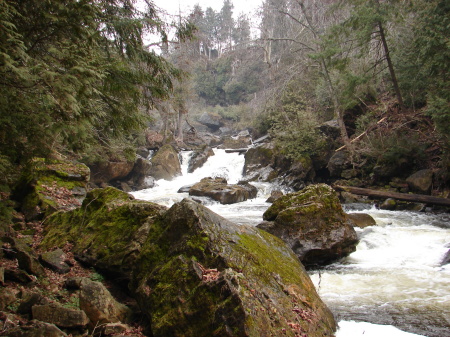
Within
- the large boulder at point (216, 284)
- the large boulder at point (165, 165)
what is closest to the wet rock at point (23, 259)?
the large boulder at point (216, 284)

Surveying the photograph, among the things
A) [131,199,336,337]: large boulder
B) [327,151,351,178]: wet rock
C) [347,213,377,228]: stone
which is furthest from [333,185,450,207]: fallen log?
[131,199,336,337]: large boulder

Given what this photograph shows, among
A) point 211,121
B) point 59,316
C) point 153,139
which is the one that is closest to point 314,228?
point 59,316

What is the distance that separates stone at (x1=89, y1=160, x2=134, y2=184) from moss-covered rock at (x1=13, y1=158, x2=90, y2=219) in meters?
8.88

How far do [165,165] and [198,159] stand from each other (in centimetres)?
327

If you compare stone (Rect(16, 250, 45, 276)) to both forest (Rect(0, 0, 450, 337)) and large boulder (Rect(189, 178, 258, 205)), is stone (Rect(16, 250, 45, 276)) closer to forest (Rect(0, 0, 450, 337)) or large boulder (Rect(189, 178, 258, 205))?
forest (Rect(0, 0, 450, 337))

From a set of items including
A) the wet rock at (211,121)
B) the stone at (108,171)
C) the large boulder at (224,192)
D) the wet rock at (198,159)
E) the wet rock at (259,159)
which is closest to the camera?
the large boulder at (224,192)

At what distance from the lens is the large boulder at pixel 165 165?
21531 mm

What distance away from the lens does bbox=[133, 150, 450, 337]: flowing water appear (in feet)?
14.0

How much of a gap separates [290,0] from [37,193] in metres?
25.4

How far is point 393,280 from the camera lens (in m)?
5.91

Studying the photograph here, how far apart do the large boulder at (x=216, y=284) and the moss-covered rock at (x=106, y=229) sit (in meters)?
0.63

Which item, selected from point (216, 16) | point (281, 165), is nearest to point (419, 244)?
point (281, 165)

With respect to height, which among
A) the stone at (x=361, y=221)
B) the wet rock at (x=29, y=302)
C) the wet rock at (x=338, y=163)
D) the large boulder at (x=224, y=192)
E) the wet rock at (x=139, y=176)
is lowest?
the stone at (x=361, y=221)

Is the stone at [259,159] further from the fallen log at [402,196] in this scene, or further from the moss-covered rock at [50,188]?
the moss-covered rock at [50,188]
